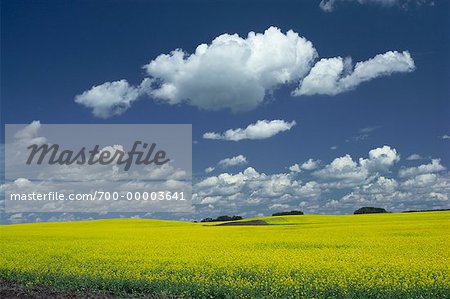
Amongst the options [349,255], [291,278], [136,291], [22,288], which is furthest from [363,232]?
[22,288]

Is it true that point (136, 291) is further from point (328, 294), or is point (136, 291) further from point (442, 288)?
point (442, 288)

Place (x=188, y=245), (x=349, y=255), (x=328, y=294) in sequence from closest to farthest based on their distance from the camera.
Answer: (x=328, y=294) < (x=349, y=255) < (x=188, y=245)

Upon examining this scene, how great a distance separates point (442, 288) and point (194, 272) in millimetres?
8475

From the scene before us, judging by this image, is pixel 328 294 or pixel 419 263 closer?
pixel 328 294

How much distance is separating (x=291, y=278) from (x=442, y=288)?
15.5 ft

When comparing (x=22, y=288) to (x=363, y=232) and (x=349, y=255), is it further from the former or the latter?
(x=363, y=232)

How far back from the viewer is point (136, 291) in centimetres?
1633

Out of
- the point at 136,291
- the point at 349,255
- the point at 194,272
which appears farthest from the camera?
the point at 349,255

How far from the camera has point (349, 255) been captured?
2170 cm

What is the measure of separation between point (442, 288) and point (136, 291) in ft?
32.3

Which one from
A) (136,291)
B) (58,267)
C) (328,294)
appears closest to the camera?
(328,294)

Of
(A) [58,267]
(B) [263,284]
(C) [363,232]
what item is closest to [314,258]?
(B) [263,284]

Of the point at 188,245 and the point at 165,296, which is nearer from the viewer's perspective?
the point at 165,296

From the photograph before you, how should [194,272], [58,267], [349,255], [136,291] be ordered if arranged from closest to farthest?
[136,291] → [194,272] → [58,267] → [349,255]
